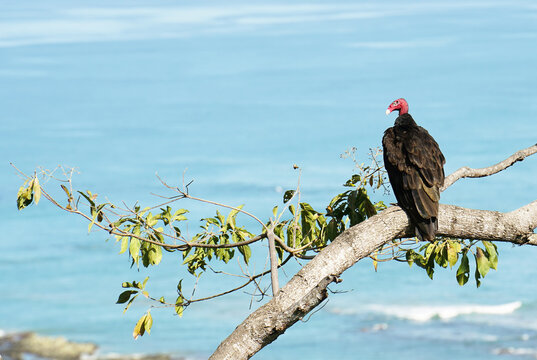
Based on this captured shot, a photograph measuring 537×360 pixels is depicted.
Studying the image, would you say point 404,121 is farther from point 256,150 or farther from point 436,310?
point 256,150

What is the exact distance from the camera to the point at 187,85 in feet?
139

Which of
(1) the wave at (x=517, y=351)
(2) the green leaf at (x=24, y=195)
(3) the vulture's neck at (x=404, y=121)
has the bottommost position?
(1) the wave at (x=517, y=351)

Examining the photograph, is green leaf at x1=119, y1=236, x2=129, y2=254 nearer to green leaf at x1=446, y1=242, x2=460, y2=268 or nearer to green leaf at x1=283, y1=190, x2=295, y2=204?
green leaf at x1=283, y1=190, x2=295, y2=204

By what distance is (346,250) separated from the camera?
4.11m

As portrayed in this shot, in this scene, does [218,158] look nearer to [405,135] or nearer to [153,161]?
[153,161]

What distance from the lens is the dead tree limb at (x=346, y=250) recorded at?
147 inches

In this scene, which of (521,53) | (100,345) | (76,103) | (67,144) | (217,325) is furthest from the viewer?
(521,53)

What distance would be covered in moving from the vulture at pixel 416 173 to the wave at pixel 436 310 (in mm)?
10767

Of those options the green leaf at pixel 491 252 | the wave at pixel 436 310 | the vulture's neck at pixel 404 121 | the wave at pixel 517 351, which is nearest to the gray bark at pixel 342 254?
the green leaf at pixel 491 252

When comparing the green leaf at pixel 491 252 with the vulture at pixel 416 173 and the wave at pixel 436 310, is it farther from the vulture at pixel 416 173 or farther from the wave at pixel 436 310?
the wave at pixel 436 310

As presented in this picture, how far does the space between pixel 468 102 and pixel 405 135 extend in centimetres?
3169

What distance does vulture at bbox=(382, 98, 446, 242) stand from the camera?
4.56 m

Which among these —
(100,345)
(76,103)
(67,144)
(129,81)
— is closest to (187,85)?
(129,81)

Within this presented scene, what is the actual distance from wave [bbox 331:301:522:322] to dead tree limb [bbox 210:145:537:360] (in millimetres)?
10867
